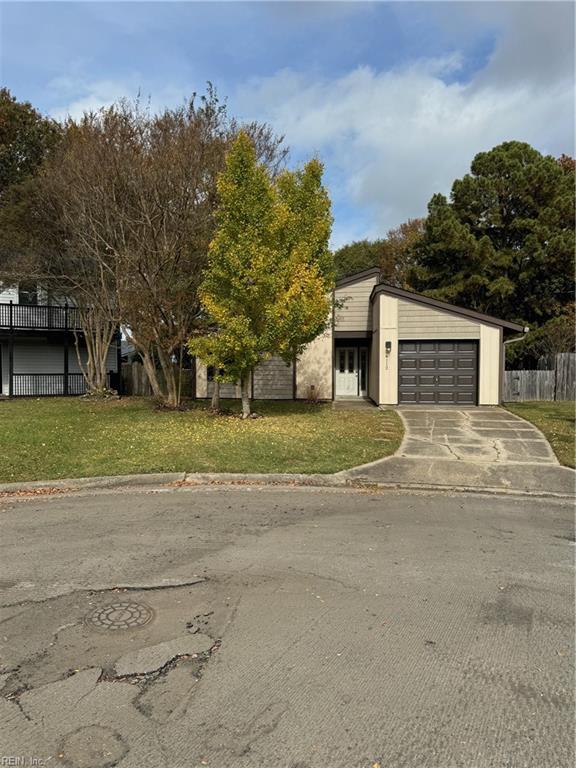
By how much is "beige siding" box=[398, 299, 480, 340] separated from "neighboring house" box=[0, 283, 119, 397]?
1332cm

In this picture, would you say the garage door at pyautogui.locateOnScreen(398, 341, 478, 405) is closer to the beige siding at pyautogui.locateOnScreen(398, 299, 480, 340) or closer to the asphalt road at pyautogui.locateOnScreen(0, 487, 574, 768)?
the beige siding at pyautogui.locateOnScreen(398, 299, 480, 340)

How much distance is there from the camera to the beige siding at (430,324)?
17891mm

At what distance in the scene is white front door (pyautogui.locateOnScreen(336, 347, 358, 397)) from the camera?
22.2 meters

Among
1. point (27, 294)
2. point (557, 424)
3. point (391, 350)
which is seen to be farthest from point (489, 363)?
point (27, 294)

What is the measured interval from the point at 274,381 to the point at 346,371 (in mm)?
3220

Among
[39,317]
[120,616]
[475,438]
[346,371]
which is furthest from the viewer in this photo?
[39,317]

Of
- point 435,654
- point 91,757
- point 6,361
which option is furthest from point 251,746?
point 6,361

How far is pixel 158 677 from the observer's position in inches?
116

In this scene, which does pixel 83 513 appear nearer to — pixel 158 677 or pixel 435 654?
pixel 158 677

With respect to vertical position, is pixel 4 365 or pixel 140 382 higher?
pixel 4 365

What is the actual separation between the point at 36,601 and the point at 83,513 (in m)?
2.57

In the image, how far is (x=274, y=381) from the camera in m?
21.1

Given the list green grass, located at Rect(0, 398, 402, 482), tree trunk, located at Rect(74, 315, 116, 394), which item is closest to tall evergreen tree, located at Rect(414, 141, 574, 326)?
green grass, located at Rect(0, 398, 402, 482)

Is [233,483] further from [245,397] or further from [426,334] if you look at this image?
[426,334]
